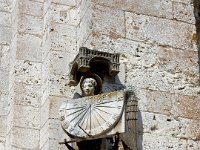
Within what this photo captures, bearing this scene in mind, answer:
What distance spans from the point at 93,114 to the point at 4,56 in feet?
5.84

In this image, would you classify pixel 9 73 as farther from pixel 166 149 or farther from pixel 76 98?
pixel 166 149

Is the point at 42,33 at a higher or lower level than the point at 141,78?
higher

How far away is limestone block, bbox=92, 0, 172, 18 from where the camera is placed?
7.42m

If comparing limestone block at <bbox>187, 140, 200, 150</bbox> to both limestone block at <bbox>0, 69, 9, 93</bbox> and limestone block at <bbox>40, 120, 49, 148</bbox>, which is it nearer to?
limestone block at <bbox>40, 120, 49, 148</bbox>

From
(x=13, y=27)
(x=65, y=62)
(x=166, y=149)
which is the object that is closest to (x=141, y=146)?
(x=166, y=149)

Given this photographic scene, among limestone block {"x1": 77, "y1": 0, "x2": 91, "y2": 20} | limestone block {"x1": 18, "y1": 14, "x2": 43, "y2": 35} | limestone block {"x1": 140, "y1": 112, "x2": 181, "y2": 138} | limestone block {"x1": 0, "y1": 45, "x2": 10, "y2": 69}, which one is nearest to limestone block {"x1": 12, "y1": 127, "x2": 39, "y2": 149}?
limestone block {"x1": 0, "y1": 45, "x2": 10, "y2": 69}

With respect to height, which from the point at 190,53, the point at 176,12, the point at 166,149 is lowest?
the point at 166,149

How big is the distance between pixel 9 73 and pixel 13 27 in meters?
0.56

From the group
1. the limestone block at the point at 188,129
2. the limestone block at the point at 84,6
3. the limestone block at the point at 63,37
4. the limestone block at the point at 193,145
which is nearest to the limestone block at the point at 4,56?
the limestone block at the point at 63,37

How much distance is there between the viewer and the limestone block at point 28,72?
7422mm

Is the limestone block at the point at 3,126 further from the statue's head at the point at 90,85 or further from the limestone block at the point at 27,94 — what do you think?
the statue's head at the point at 90,85

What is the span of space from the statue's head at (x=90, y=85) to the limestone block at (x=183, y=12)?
133cm

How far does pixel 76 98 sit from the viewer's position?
6.90 m

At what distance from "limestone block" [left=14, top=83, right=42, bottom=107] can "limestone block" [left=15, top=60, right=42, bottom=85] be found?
60 mm
